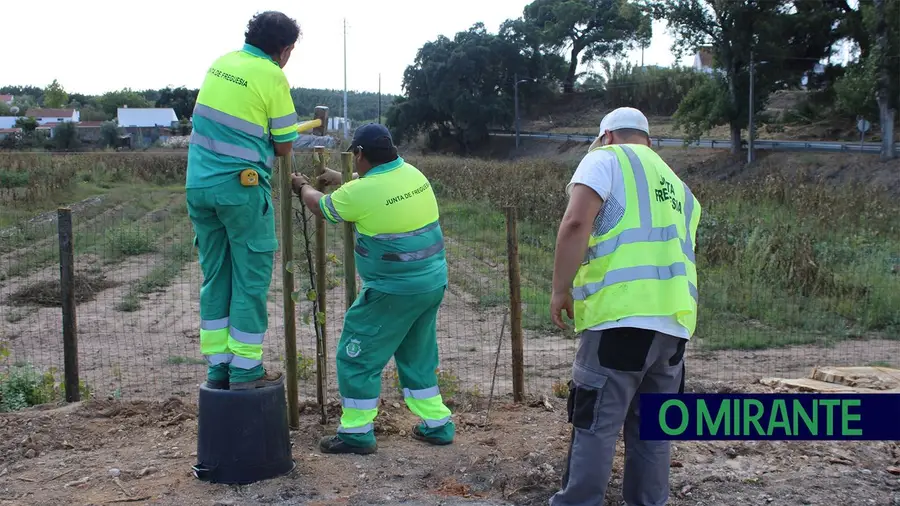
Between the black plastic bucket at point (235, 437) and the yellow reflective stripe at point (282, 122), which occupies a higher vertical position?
the yellow reflective stripe at point (282, 122)

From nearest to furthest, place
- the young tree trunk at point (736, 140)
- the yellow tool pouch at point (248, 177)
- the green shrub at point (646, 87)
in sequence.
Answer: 1. the yellow tool pouch at point (248, 177)
2. the young tree trunk at point (736, 140)
3. the green shrub at point (646, 87)

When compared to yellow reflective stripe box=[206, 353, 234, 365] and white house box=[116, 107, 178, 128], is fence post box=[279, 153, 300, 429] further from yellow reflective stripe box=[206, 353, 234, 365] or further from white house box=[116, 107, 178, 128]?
white house box=[116, 107, 178, 128]

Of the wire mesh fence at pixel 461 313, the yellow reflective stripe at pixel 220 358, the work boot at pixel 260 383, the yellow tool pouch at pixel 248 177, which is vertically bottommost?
the wire mesh fence at pixel 461 313

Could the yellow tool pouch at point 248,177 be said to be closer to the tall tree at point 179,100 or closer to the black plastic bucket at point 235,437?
the black plastic bucket at point 235,437

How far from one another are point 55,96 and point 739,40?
9708 cm

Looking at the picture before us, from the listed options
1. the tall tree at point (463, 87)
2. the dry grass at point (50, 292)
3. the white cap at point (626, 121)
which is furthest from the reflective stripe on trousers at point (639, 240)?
the tall tree at point (463, 87)

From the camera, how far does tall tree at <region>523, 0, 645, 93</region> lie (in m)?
68.1

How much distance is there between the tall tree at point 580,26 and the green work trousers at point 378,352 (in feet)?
209

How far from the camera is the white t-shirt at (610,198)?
153 inches

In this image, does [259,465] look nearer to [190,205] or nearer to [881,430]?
[190,205]

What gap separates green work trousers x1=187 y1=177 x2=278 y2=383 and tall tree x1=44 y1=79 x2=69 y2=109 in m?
115

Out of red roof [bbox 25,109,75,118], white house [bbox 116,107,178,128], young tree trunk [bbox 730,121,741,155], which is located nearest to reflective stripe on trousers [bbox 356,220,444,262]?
young tree trunk [bbox 730,121,741,155]

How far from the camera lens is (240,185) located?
4652 mm

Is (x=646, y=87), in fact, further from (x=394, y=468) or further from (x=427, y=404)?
(x=394, y=468)
